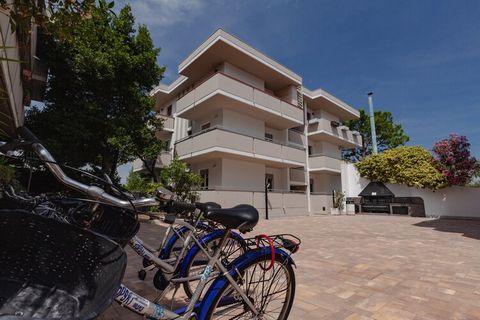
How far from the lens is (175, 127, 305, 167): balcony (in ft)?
41.8

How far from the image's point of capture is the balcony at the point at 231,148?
41.8 ft

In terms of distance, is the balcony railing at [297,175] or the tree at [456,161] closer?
the tree at [456,161]

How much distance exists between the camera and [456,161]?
535 inches

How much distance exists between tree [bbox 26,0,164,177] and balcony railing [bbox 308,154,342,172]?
1138 cm

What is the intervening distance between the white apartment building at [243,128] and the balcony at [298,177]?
2.8 inches

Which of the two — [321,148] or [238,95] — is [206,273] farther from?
[321,148]

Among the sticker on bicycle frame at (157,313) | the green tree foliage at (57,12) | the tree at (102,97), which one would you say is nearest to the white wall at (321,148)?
the tree at (102,97)

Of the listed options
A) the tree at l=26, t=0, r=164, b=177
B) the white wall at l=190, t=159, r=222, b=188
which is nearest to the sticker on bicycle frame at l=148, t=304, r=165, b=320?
the tree at l=26, t=0, r=164, b=177

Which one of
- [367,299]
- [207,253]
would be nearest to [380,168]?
[367,299]

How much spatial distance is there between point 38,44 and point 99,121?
3615 millimetres

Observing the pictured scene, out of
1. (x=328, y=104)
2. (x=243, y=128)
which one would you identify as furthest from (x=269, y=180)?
(x=328, y=104)

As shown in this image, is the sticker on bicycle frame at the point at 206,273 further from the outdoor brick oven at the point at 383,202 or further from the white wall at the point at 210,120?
the outdoor brick oven at the point at 383,202

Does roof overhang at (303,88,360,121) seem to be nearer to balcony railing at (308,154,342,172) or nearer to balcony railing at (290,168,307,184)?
balcony railing at (308,154,342,172)

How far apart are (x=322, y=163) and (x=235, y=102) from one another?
8484mm
